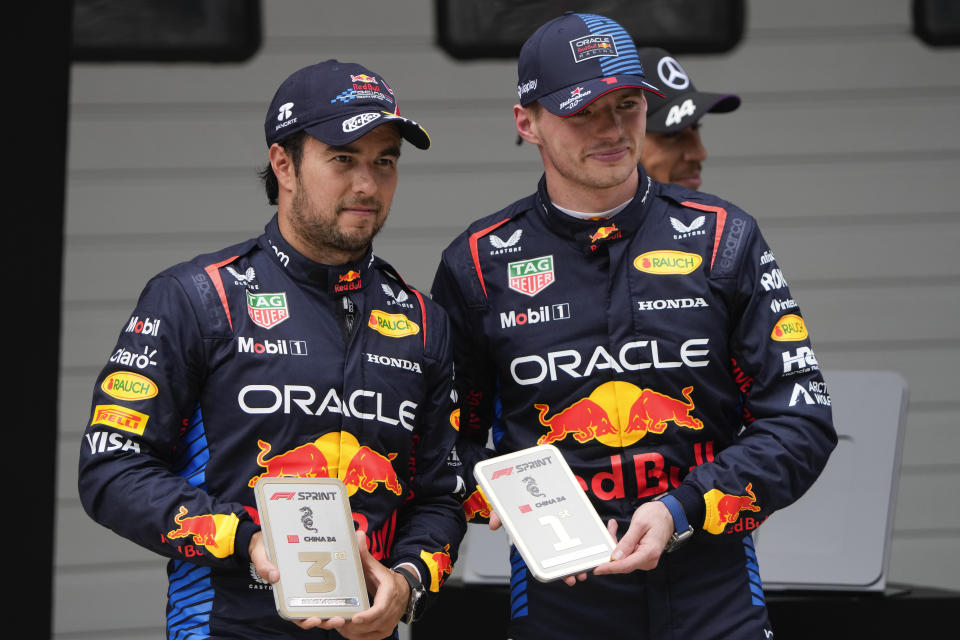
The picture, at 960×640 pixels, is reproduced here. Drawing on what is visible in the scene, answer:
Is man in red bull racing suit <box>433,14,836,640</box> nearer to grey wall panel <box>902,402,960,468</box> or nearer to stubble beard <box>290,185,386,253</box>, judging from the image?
stubble beard <box>290,185,386,253</box>

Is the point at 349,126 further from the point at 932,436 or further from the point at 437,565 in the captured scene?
the point at 932,436

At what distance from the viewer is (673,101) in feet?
12.1

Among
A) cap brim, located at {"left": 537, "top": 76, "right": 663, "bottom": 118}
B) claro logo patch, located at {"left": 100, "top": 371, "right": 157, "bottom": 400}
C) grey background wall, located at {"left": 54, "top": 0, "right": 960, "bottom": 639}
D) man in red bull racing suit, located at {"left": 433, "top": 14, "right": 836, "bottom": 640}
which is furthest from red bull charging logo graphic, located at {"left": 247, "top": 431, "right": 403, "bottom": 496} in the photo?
grey background wall, located at {"left": 54, "top": 0, "right": 960, "bottom": 639}

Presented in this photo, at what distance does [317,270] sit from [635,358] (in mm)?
666

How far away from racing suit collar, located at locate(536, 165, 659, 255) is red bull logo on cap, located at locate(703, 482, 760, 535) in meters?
0.58

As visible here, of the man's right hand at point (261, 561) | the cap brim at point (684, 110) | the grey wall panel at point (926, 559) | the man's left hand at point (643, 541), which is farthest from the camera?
the grey wall panel at point (926, 559)

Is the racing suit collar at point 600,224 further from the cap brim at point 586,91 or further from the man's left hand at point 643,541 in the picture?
the man's left hand at point 643,541

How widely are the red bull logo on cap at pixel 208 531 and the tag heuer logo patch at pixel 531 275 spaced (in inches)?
32.2

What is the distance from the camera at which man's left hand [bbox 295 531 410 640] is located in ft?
7.69

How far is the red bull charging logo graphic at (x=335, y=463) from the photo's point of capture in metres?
2.49

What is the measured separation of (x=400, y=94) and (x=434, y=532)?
8.40 ft

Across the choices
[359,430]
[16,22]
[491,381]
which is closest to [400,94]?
[16,22]

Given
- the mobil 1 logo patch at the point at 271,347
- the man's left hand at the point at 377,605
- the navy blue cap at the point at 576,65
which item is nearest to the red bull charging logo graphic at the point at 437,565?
the man's left hand at the point at 377,605

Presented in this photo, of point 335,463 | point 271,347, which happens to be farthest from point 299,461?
point 271,347
